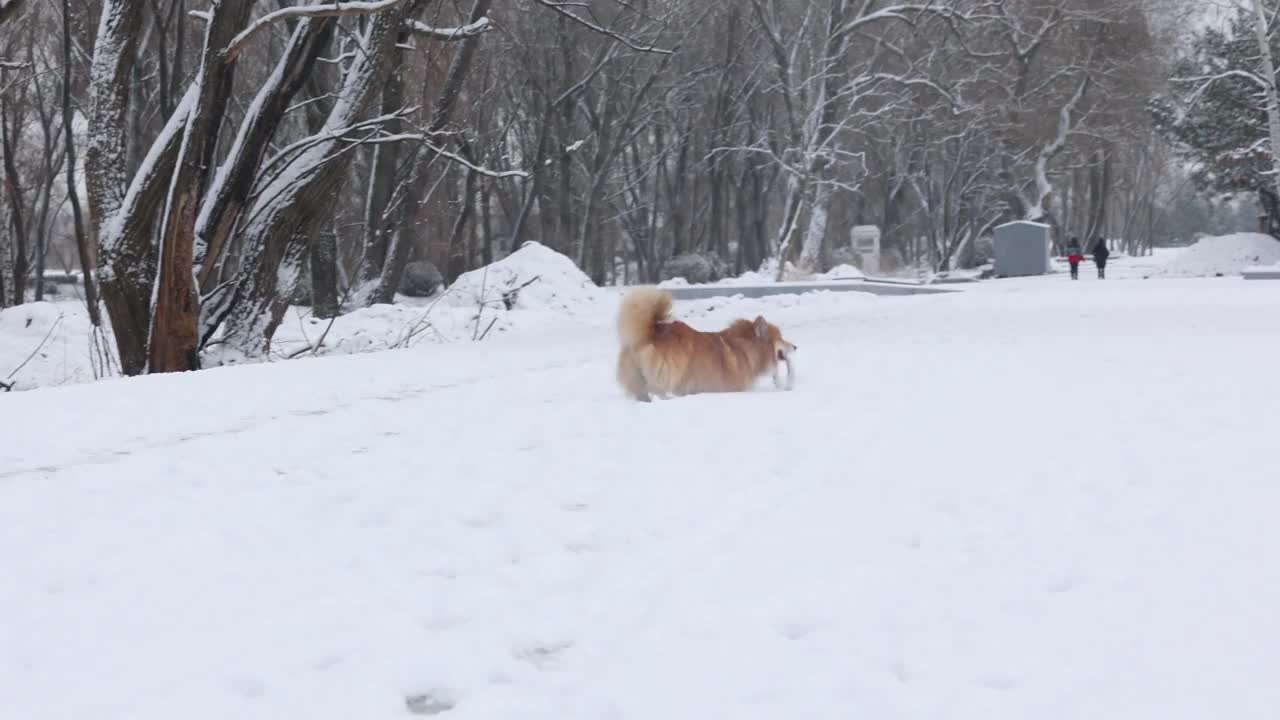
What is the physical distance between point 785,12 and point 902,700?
37.0 m

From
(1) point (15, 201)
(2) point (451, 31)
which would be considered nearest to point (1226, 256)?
(2) point (451, 31)

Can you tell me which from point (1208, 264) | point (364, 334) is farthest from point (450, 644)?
point (1208, 264)

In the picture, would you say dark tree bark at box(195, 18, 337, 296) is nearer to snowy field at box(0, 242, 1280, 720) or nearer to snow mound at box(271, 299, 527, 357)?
snow mound at box(271, 299, 527, 357)

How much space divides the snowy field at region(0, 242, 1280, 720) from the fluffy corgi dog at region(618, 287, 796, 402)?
0.84 feet

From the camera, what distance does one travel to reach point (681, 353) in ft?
24.4

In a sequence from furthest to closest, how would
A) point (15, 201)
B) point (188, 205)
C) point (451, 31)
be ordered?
point (15, 201), point (451, 31), point (188, 205)

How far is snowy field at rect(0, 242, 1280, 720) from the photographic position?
9.34 feet

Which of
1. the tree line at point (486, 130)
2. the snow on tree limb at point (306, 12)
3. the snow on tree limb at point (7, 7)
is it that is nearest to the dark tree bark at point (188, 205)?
the tree line at point (486, 130)

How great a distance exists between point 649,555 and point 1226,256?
32.0 m

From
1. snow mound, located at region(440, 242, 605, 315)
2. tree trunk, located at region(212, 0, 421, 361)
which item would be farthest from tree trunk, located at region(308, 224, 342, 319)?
tree trunk, located at region(212, 0, 421, 361)

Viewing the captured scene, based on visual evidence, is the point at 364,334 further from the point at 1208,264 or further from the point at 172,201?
the point at 1208,264

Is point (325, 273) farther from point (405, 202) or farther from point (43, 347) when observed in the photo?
point (43, 347)

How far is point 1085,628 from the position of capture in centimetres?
318

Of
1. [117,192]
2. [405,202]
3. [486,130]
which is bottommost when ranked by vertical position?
[117,192]
